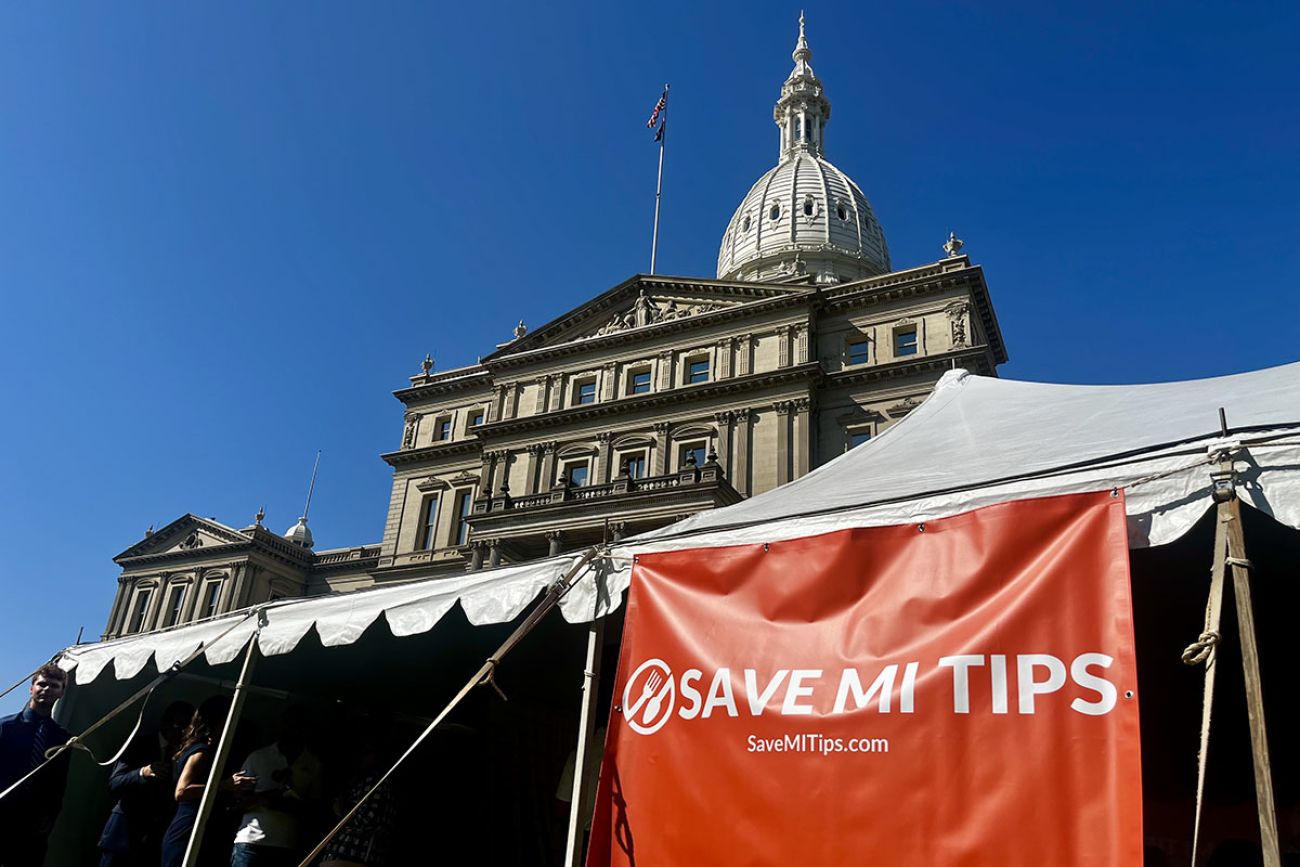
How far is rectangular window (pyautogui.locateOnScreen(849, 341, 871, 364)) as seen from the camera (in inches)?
1444

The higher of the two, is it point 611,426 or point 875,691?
point 611,426

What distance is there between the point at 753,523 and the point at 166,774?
212 inches

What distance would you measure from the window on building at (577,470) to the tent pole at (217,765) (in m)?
32.1

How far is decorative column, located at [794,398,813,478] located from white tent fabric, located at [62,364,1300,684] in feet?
83.6

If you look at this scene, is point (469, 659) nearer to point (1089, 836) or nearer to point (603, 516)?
point (1089, 836)

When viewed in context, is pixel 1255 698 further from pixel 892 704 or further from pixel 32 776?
pixel 32 776

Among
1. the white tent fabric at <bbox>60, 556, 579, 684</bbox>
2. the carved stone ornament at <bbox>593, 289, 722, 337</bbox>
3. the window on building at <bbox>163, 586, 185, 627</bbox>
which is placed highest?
the carved stone ornament at <bbox>593, 289, 722, 337</bbox>

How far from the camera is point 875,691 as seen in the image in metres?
4.59

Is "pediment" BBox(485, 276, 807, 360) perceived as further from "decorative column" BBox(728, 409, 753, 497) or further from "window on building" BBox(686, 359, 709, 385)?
"decorative column" BBox(728, 409, 753, 497)

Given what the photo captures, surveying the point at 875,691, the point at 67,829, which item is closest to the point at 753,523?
the point at 875,691

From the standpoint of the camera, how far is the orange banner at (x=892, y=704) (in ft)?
13.1

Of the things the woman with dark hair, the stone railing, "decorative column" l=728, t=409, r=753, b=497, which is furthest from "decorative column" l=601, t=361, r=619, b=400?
the woman with dark hair

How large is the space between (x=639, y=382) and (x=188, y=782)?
3435 cm

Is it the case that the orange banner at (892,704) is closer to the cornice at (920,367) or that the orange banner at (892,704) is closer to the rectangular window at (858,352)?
the cornice at (920,367)
